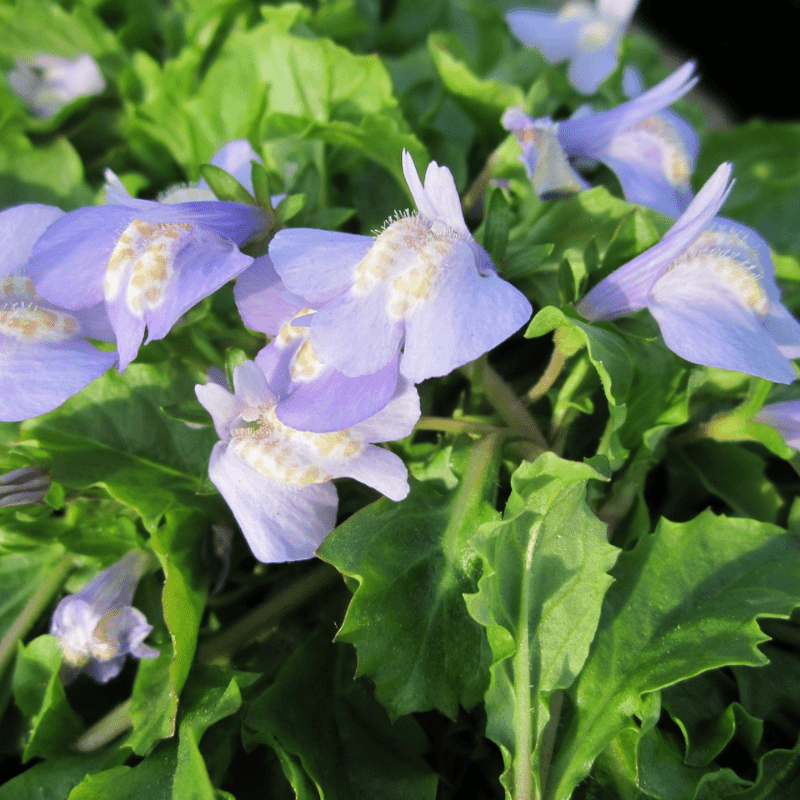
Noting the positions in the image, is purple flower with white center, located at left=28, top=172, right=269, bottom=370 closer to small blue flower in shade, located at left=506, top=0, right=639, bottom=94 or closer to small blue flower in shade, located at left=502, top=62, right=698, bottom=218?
small blue flower in shade, located at left=502, top=62, right=698, bottom=218

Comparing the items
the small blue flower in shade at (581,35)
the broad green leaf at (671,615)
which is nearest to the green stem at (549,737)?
the broad green leaf at (671,615)

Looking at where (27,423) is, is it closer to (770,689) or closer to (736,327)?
(736,327)

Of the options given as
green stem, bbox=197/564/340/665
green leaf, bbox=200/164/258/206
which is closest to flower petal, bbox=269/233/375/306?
green leaf, bbox=200/164/258/206

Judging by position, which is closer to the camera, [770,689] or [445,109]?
[770,689]

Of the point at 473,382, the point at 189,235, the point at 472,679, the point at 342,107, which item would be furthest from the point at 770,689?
the point at 342,107

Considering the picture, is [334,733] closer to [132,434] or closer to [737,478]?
[132,434]

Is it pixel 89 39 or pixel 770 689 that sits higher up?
pixel 89 39

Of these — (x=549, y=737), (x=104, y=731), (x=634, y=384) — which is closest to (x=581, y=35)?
(x=634, y=384)
